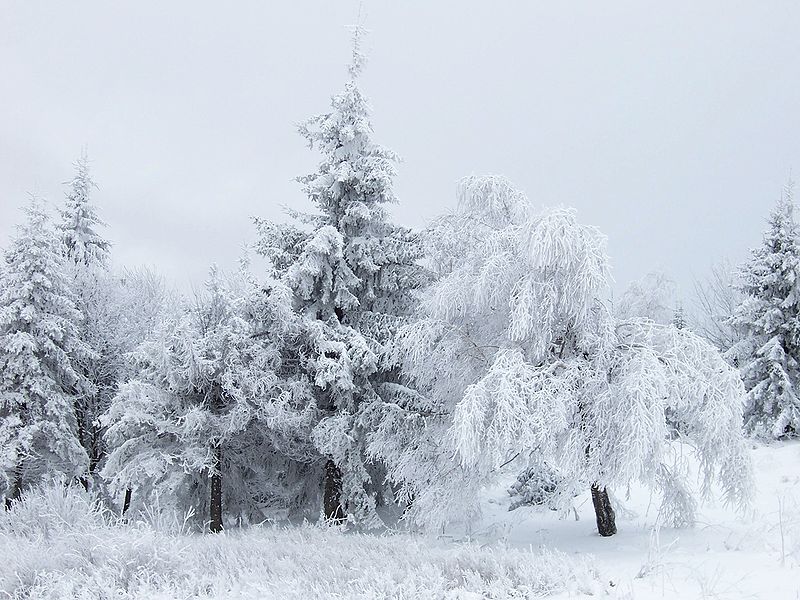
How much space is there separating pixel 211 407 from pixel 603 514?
10140 mm

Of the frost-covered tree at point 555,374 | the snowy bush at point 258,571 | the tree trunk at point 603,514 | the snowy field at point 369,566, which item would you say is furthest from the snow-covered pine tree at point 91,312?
the tree trunk at point 603,514

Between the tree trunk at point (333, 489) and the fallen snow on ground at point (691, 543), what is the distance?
145 inches

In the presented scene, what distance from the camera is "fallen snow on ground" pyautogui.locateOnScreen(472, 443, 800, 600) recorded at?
6.36 m

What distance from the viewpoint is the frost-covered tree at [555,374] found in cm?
913

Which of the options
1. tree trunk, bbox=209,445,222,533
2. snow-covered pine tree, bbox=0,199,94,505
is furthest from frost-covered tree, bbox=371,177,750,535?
snow-covered pine tree, bbox=0,199,94,505

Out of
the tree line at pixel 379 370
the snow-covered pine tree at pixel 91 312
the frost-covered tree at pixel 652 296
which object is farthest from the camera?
the snow-covered pine tree at pixel 91 312

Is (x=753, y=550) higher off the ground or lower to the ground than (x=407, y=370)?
lower

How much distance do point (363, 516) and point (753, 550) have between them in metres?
8.82

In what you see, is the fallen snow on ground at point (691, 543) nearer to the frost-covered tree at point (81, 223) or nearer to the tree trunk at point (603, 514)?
the tree trunk at point (603, 514)

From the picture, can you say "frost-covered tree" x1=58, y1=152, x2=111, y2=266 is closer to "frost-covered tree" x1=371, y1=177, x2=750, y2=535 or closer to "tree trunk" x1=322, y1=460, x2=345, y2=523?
"tree trunk" x1=322, y1=460, x2=345, y2=523

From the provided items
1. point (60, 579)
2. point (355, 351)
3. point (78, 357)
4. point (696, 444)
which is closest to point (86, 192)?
point (78, 357)

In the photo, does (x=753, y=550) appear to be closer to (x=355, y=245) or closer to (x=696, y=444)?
(x=696, y=444)

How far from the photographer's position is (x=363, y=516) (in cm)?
1434

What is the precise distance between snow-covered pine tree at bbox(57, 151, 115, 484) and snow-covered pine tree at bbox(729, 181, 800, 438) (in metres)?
21.6
